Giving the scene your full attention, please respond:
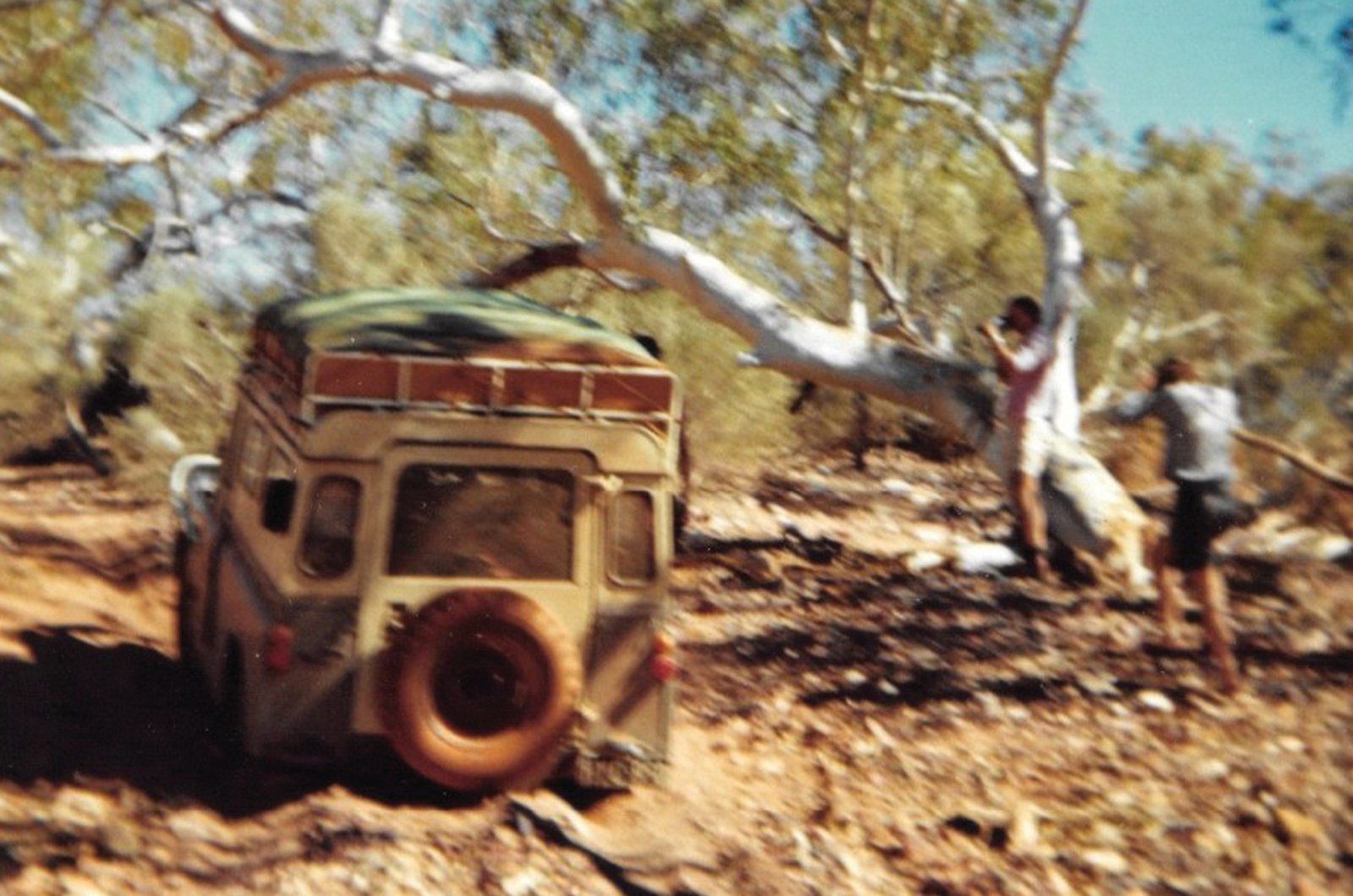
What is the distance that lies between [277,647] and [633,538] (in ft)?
4.98

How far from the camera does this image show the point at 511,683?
6.32 metres

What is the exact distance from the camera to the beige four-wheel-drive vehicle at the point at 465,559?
20.2 feet

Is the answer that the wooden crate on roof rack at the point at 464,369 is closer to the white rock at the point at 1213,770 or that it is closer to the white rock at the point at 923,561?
the white rock at the point at 1213,770

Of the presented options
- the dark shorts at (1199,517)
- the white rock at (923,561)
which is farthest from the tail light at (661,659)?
the white rock at (923,561)

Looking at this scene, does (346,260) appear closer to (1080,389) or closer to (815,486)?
(815,486)

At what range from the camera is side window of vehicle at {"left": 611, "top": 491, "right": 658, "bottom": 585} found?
21.4 ft

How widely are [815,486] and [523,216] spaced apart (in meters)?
4.36

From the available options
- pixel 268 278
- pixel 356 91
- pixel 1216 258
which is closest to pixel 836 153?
pixel 356 91

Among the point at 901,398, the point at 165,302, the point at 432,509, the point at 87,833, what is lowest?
the point at 87,833

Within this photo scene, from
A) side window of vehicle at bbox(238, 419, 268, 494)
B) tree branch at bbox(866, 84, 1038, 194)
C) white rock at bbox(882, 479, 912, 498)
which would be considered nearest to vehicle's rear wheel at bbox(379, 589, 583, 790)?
side window of vehicle at bbox(238, 419, 268, 494)

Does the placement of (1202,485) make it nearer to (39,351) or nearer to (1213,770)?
(1213,770)

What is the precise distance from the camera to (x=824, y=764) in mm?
8023

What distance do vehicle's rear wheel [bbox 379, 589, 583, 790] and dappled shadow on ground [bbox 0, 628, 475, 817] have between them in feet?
0.91

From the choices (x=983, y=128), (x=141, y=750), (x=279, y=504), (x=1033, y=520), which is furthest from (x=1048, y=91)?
(x=141, y=750)
